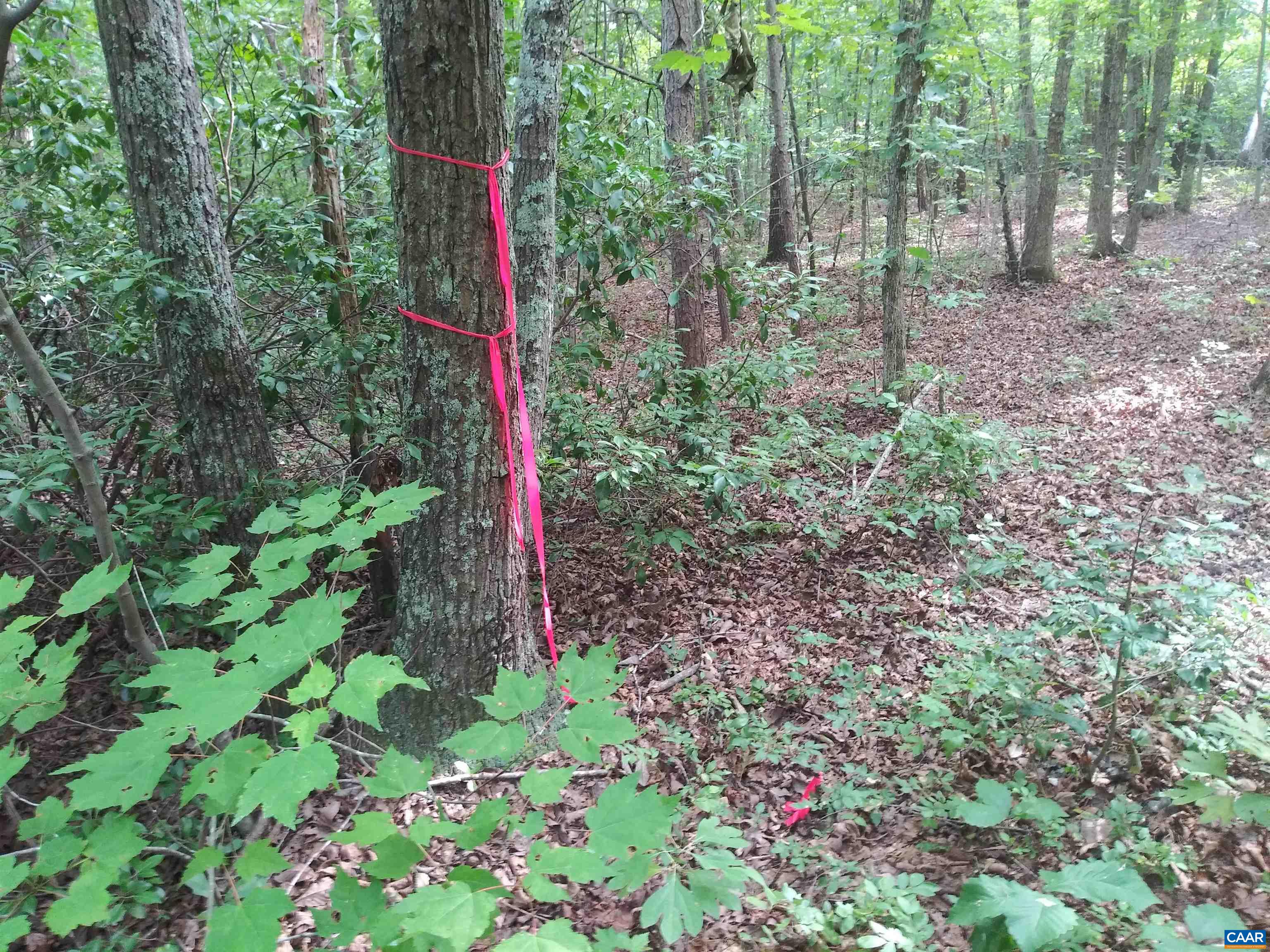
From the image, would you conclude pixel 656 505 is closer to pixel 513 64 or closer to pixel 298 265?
pixel 298 265

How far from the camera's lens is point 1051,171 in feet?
35.2

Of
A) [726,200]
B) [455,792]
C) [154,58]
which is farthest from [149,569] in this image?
[726,200]

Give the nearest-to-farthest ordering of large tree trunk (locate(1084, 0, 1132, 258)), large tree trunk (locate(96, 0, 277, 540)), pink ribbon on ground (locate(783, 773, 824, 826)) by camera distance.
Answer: pink ribbon on ground (locate(783, 773, 824, 826))
large tree trunk (locate(96, 0, 277, 540))
large tree trunk (locate(1084, 0, 1132, 258))

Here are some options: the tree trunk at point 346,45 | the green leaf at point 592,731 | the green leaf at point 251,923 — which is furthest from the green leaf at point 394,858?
the tree trunk at point 346,45

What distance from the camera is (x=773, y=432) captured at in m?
5.77

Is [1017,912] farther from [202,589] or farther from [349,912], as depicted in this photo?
[202,589]

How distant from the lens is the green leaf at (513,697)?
5.56ft

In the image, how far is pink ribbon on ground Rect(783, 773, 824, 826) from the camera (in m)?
2.82

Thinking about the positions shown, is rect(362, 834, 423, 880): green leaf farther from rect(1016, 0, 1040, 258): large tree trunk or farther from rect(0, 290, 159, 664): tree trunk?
rect(1016, 0, 1040, 258): large tree trunk

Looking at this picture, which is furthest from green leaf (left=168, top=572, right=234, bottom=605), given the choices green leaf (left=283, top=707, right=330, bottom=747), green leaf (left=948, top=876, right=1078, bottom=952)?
green leaf (left=948, top=876, right=1078, bottom=952)

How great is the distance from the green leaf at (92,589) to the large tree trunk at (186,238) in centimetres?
140

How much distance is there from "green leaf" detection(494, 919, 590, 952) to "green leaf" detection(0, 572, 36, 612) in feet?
5.29

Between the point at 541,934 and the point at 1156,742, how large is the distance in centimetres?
285

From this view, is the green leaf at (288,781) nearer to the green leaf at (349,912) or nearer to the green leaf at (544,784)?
the green leaf at (349,912)
